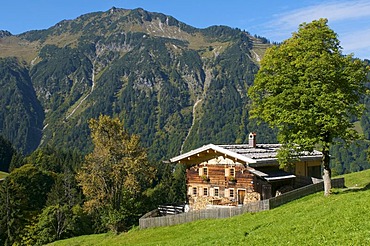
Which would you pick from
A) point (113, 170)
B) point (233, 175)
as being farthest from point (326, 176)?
point (113, 170)

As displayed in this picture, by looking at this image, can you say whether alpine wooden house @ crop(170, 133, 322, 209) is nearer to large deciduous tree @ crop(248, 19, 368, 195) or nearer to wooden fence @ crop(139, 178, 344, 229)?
wooden fence @ crop(139, 178, 344, 229)

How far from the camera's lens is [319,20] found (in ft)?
115

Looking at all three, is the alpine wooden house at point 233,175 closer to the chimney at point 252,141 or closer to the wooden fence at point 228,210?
the chimney at point 252,141

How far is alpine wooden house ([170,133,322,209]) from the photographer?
147 ft

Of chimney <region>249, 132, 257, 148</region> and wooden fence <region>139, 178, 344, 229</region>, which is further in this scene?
chimney <region>249, 132, 257, 148</region>

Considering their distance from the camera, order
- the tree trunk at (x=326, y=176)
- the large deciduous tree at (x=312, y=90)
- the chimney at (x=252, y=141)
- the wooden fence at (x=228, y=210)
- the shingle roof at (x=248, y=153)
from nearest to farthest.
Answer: the large deciduous tree at (x=312, y=90)
the tree trunk at (x=326, y=176)
the wooden fence at (x=228, y=210)
the shingle roof at (x=248, y=153)
the chimney at (x=252, y=141)

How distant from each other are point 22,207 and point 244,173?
57226mm

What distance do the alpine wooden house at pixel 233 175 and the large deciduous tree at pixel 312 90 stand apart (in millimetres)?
8924

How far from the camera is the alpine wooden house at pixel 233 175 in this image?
44750 mm

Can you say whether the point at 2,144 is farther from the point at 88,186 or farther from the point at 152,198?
the point at 88,186

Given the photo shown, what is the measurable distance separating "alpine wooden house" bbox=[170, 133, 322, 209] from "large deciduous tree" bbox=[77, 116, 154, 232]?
4707 mm

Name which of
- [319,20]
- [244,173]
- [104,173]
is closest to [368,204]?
[319,20]

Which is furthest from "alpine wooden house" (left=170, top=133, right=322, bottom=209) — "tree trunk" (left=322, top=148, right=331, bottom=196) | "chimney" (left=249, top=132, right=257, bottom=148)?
"tree trunk" (left=322, top=148, right=331, bottom=196)

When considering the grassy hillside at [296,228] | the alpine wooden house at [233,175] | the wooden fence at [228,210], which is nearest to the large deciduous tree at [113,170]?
the alpine wooden house at [233,175]
